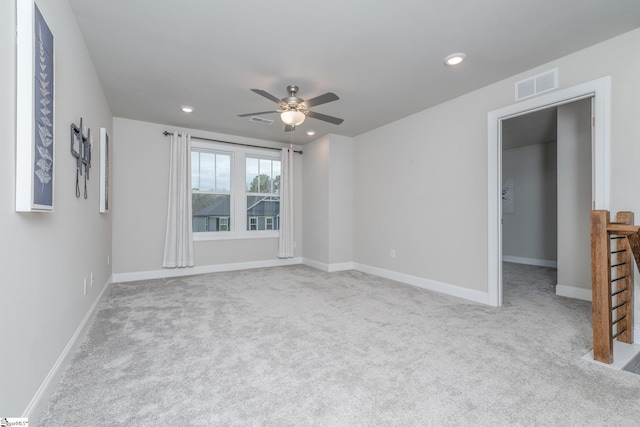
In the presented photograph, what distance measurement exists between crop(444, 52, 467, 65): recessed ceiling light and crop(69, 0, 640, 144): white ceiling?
60mm

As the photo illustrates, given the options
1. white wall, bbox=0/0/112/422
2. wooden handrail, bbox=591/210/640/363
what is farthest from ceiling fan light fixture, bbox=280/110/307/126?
wooden handrail, bbox=591/210/640/363

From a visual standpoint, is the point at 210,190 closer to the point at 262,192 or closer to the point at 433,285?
the point at 262,192

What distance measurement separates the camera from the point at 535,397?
5.45 feet

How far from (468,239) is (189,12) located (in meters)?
3.62

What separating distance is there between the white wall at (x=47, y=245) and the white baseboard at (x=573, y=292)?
496 cm

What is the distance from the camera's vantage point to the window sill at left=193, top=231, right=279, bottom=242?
5199 millimetres

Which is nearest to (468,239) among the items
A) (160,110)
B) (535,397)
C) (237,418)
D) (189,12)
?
(535,397)

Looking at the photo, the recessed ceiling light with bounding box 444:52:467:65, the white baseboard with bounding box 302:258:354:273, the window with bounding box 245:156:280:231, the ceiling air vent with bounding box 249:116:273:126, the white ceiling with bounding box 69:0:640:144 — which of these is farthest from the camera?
the window with bounding box 245:156:280:231

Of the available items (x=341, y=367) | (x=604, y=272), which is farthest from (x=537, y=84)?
(x=341, y=367)

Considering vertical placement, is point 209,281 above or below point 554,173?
below

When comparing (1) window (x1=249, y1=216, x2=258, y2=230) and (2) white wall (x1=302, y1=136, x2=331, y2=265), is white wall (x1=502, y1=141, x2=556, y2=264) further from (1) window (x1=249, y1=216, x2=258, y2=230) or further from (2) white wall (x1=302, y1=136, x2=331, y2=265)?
(1) window (x1=249, y1=216, x2=258, y2=230)

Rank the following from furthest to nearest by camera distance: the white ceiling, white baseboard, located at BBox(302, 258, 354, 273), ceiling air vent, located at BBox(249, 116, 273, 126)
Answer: white baseboard, located at BBox(302, 258, 354, 273)
ceiling air vent, located at BBox(249, 116, 273, 126)
the white ceiling

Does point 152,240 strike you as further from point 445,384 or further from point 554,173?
point 554,173

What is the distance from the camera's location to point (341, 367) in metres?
1.99
